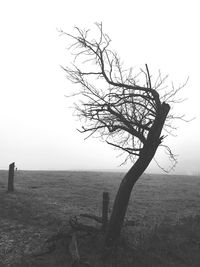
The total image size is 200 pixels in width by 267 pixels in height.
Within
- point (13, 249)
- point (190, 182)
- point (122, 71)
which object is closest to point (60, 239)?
point (13, 249)

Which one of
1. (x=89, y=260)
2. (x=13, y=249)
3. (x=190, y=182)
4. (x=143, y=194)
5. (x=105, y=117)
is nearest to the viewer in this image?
(x=89, y=260)

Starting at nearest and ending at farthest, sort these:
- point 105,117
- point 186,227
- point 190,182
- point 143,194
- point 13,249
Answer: point 13,249 → point 105,117 → point 186,227 → point 143,194 → point 190,182

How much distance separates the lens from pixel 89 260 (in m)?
10.3

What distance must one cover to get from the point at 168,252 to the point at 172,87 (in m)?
6.39

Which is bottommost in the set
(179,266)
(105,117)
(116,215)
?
(179,266)

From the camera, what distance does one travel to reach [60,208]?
637 inches

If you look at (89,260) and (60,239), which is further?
(60,239)

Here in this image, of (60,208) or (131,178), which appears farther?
(60,208)

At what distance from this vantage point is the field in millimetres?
11141

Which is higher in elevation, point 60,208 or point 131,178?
point 131,178

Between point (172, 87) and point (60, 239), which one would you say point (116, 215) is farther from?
point (172, 87)

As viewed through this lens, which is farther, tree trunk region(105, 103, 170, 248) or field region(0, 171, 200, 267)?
tree trunk region(105, 103, 170, 248)

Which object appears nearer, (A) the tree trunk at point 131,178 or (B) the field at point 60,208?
(B) the field at point 60,208

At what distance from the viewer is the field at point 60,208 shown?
11141 mm
